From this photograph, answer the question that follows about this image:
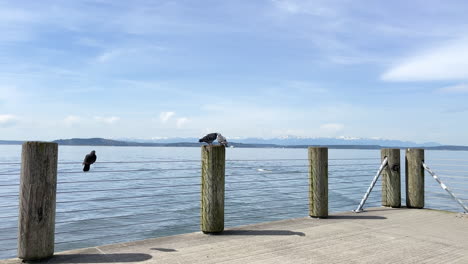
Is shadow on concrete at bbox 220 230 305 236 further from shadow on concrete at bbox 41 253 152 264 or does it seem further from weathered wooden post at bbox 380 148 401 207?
weathered wooden post at bbox 380 148 401 207

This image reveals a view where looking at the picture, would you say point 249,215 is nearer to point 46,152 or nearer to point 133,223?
point 133,223

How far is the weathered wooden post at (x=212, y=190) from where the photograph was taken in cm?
467

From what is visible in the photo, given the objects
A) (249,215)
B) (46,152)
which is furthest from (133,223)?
(46,152)

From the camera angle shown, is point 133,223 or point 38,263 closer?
point 38,263

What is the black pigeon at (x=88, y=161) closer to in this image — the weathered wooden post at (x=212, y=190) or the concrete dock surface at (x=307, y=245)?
the concrete dock surface at (x=307, y=245)

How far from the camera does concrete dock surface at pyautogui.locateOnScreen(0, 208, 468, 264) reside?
11.8 feet

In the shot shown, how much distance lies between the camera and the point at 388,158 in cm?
693

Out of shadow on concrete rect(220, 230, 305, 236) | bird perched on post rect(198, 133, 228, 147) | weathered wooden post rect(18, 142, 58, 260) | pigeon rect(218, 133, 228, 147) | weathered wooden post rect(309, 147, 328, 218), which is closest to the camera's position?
weathered wooden post rect(18, 142, 58, 260)

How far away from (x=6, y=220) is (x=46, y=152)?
12.0 metres

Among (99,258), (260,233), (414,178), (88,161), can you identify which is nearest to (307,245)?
(260,233)

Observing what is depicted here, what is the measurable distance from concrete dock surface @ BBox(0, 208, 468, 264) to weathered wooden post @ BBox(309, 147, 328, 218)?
33cm

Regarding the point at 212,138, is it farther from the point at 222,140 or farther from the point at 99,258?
the point at 99,258

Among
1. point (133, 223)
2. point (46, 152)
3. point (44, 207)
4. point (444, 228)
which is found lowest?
point (133, 223)

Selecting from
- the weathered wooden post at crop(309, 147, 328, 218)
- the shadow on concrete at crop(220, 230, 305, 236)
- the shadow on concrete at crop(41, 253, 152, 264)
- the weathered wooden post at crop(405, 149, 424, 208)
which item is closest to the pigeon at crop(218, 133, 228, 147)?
the shadow on concrete at crop(220, 230, 305, 236)
